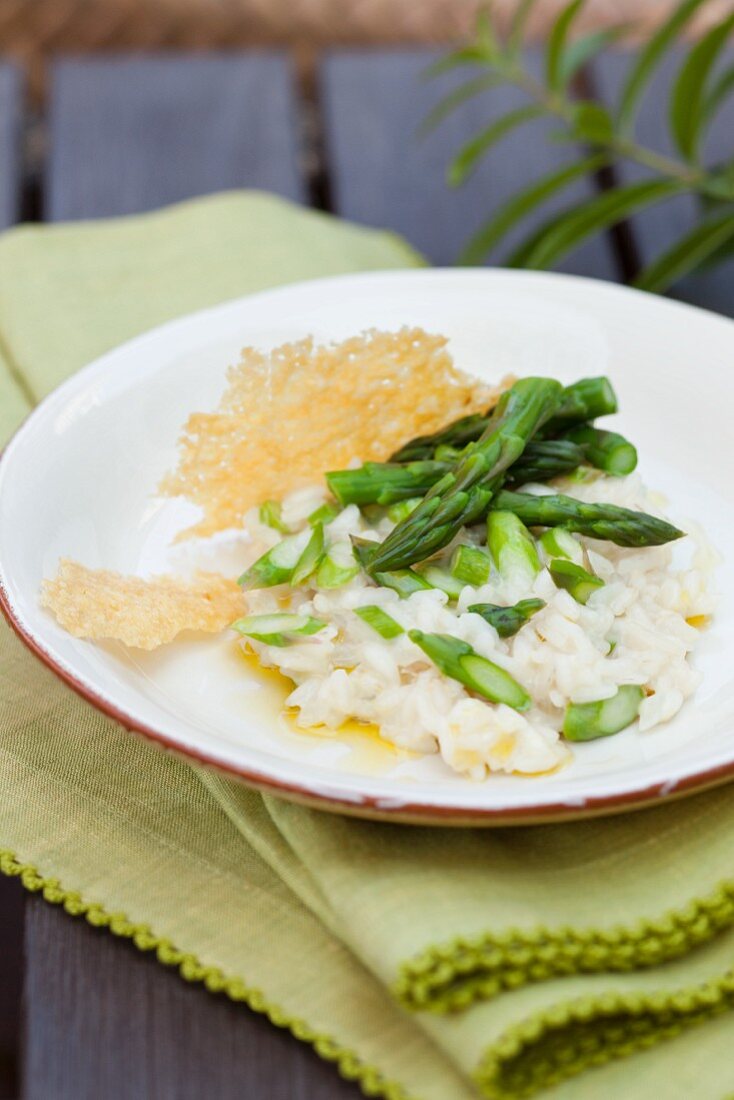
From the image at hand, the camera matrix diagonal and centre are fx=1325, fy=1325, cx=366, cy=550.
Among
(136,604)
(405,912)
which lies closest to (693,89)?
(136,604)

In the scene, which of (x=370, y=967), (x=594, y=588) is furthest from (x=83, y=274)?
(x=370, y=967)

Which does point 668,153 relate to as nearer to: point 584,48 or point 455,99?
point 584,48

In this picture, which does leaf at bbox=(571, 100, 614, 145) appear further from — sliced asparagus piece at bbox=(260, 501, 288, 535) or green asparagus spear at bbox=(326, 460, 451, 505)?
sliced asparagus piece at bbox=(260, 501, 288, 535)

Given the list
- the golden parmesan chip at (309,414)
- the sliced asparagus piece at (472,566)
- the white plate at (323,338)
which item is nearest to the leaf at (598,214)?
the white plate at (323,338)

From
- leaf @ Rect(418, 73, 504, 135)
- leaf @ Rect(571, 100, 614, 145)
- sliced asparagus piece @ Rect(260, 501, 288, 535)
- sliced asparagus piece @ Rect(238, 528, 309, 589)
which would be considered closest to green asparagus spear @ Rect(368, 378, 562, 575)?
sliced asparagus piece @ Rect(238, 528, 309, 589)

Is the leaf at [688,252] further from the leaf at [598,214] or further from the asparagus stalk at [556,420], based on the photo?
the asparagus stalk at [556,420]

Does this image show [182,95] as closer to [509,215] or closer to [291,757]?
[509,215]

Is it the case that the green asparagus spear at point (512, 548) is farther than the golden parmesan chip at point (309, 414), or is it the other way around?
the golden parmesan chip at point (309, 414)
